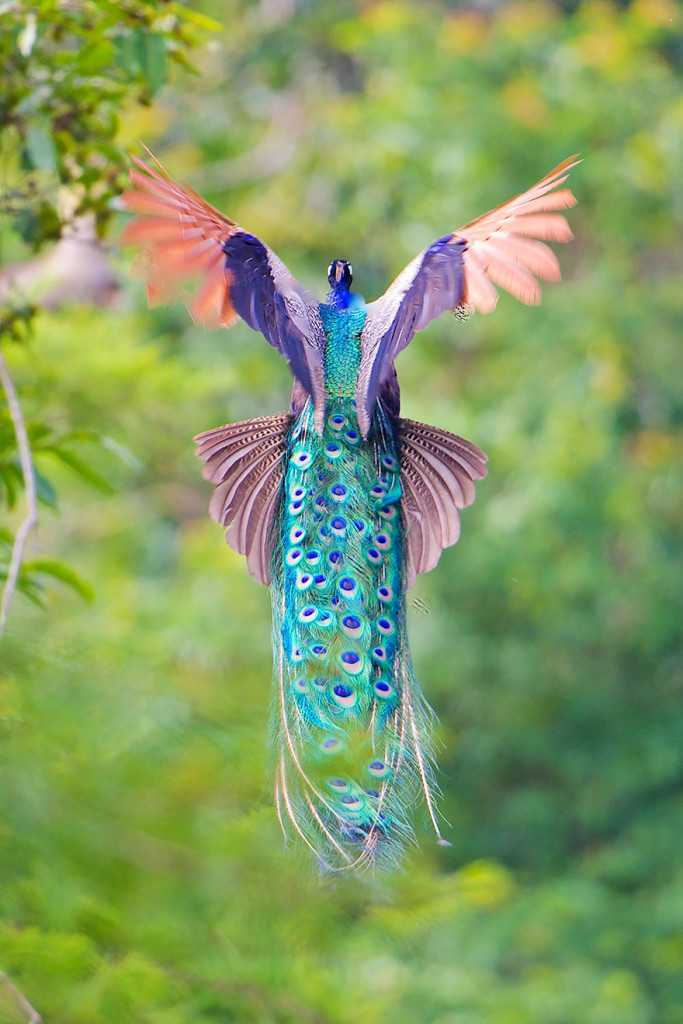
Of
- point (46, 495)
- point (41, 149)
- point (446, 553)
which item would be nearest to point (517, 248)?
point (41, 149)

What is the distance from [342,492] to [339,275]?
397 millimetres

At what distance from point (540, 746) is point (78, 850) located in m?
4.03

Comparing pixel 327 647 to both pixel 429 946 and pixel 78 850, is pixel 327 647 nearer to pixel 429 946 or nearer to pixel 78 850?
pixel 78 850

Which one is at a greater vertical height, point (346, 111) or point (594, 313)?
point (346, 111)

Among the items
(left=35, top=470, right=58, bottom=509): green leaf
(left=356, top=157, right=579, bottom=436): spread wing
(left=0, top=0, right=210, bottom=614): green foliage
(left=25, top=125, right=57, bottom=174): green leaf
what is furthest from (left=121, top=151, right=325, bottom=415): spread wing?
(left=35, top=470, right=58, bottom=509): green leaf

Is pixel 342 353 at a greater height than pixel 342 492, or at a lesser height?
greater

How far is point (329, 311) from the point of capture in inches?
80.6

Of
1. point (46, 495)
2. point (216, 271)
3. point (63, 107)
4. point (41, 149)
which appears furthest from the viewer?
point (63, 107)

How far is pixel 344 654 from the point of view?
6.35 feet

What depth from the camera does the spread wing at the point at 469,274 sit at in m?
1.74

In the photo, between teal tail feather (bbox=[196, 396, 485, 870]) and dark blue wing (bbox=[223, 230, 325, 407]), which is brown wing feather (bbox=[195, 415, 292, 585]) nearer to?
teal tail feather (bbox=[196, 396, 485, 870])

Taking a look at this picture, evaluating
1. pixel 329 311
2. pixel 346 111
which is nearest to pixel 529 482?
pixel 346 111

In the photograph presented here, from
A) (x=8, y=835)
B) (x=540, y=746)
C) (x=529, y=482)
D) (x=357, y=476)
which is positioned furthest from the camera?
(x=540, y=746)

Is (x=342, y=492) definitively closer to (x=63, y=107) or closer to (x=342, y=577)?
(x=342, y=577)
